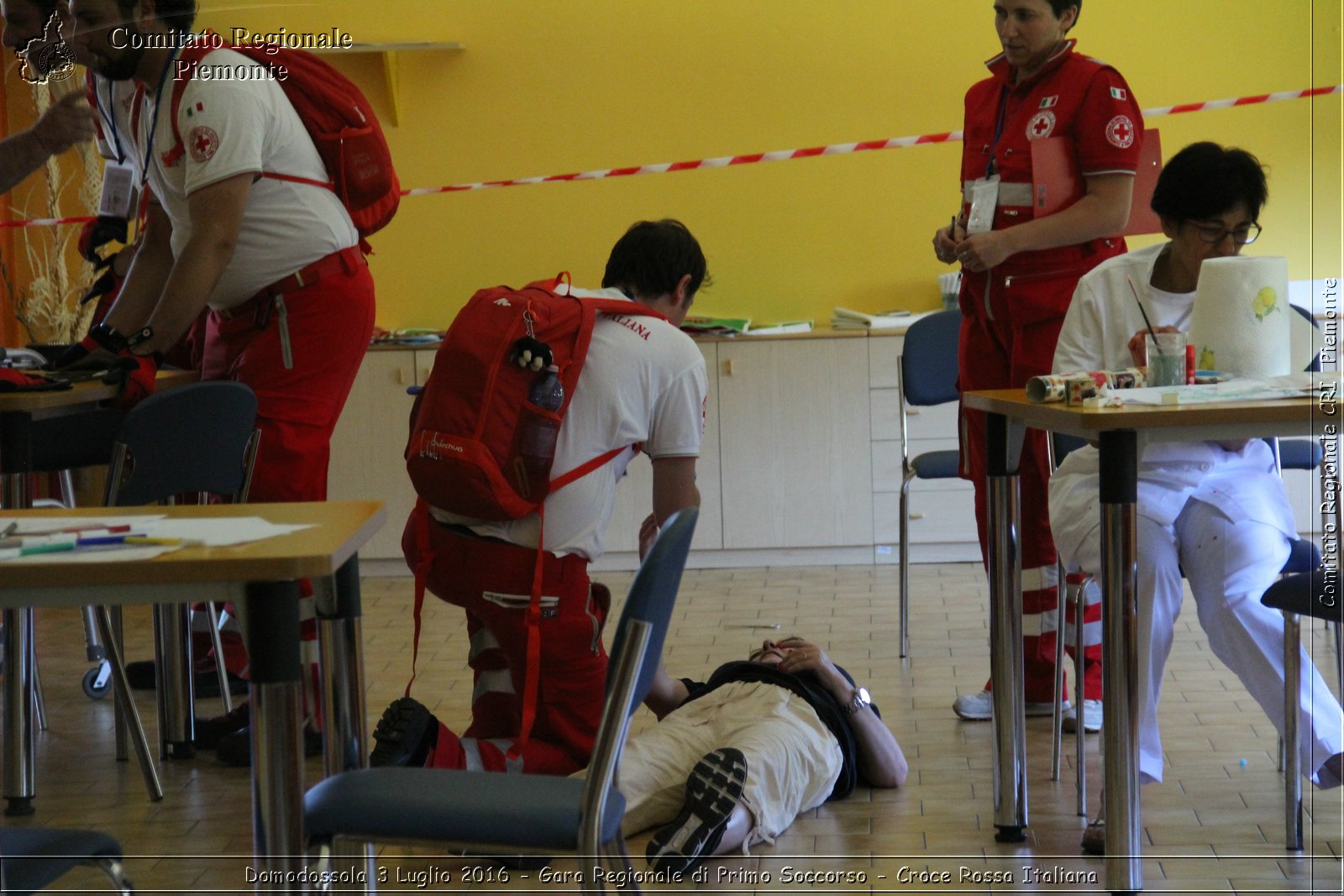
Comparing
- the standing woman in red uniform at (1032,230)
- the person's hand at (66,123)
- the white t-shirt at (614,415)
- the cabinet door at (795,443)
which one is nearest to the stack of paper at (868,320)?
the cabinet door at (795,443)

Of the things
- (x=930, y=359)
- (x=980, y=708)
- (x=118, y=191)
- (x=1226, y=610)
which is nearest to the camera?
(x=1226, y=610)

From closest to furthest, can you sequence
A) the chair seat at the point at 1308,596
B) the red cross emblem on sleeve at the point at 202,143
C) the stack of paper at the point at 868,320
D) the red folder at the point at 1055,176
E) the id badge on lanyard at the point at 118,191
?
1. the chair seat at the point at 1308,596
2. the red cross emblem on sleeve at the point at 202,143
3. the red folder at the point at 1055,176
4. the id badge on lanyard at the point at 118,191
5. the stack of paper at the point at 868,320

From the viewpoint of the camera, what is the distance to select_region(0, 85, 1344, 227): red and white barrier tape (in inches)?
195

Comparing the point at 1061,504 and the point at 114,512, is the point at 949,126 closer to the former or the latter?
the point at 1061,504

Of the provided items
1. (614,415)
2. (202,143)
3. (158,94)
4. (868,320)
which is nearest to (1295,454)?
(868,320)

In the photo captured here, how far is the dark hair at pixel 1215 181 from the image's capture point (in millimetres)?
2244

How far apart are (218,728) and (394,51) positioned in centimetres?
295

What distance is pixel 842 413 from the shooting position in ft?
15.5

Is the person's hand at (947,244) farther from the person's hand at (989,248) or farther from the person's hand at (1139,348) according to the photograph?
the person's hand at (1139,348)

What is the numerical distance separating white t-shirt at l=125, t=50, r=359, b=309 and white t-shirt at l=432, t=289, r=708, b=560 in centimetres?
75

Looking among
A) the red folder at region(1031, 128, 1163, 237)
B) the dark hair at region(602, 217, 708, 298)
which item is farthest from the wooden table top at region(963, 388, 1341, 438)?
the red folder at region(1031, 128, 1163, 237)

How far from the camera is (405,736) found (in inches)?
83.0

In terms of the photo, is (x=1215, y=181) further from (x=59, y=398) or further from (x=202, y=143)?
(x=59, y=398)

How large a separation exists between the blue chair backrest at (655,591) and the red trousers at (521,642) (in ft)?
3.29
